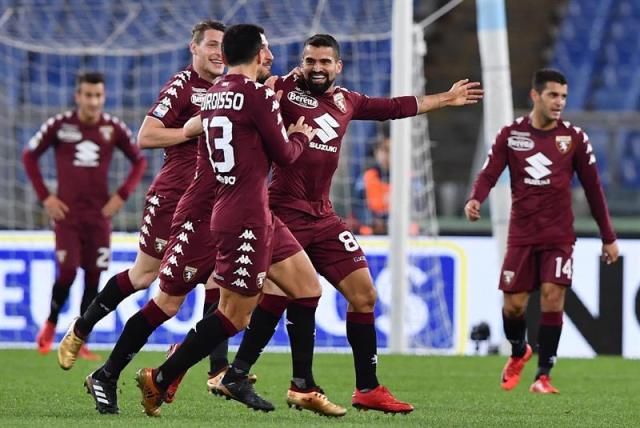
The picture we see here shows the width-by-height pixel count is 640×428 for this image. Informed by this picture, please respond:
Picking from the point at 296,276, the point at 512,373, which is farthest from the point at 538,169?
the point at 296,276

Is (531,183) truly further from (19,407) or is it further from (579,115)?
(579,115)

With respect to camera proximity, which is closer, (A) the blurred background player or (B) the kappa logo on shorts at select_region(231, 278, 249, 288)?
(B) the kappa logo on shorts at select_region(231, 278, 249, 288)

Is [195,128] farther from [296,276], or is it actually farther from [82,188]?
[82,188]

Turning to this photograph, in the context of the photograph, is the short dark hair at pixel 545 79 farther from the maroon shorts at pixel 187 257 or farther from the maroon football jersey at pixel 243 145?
the maroon football jersey at pixel 243 145

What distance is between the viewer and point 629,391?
845cm

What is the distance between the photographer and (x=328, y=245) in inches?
265

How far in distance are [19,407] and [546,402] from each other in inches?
115

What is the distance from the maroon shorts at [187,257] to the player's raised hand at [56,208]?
4.22 meters

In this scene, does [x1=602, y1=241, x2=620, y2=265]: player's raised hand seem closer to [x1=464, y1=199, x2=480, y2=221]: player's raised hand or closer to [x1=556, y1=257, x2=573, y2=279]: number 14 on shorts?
[x1=556, y1=257, x2=573, y2=279]: number 14 on shorts

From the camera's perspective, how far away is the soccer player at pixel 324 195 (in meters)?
6.67

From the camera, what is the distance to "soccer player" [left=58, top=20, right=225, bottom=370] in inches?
282

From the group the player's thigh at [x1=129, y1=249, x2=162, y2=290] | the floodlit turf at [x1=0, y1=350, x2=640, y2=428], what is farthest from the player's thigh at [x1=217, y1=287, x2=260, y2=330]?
the player's thigh at [x1=129, y1=249, x2=162, y2=290]

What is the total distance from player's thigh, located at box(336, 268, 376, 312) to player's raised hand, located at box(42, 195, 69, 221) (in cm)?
452

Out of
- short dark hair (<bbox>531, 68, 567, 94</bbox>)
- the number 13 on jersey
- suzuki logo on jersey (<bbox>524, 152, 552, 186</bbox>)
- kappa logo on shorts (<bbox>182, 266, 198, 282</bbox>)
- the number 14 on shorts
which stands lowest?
the number 14 on shorts
